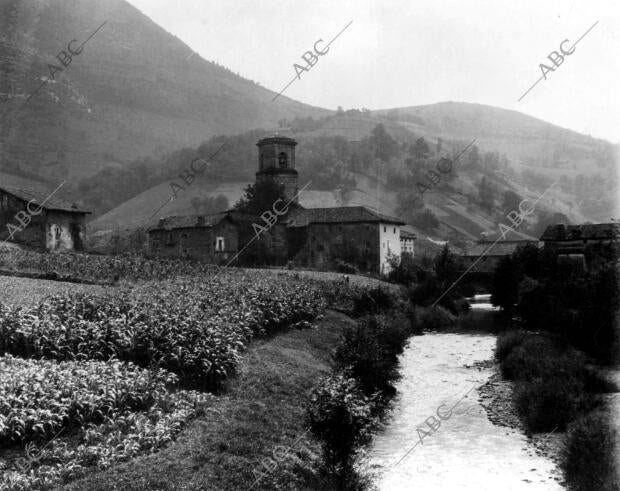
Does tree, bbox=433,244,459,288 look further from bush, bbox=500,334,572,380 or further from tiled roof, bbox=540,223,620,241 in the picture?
bush, bbox=500,334,572,380

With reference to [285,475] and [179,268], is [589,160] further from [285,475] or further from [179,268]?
[285,475]

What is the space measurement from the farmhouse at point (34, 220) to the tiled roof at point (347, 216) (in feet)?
75.4

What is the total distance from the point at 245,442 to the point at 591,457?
7.08m

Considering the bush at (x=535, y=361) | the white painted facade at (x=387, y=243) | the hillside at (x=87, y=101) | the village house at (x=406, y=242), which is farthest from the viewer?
the hillside at (x=87, y=101)

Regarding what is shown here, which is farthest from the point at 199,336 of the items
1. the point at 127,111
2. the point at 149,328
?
the point at 127,111

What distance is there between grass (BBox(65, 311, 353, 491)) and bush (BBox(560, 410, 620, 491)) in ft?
17.2

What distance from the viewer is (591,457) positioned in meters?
12.2

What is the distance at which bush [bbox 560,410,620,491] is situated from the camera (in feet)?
37.3

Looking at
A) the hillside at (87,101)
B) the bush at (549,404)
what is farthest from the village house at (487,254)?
the hillside at (87,101)

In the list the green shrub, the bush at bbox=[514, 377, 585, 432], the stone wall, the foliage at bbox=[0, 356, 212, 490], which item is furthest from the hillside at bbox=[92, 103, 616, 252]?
the foliage at bbox=[0, 356, 212, 490]

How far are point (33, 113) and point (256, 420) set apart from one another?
6035 inches

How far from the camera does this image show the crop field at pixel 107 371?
33.6ft

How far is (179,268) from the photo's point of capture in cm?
3450

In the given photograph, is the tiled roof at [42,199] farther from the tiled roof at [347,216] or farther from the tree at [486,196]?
the tree at [486,196]
